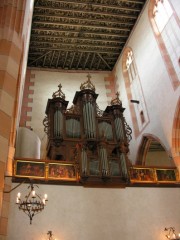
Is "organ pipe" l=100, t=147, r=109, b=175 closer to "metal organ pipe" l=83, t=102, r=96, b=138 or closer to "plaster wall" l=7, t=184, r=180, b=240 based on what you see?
"plaster wall" l=7, t=184, r=180, b=240

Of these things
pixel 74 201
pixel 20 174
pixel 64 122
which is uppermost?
pixel 64 122

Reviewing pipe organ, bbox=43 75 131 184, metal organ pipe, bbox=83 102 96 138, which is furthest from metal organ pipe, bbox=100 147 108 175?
metal organ pipe, bbox=83 102 96 138

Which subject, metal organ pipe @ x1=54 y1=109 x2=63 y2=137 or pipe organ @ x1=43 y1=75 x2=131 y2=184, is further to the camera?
metal organ pipe @ x1=54 y1=109 x2=63 y2=137

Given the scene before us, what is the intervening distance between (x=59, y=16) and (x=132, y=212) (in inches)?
365

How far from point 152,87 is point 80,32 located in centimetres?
496

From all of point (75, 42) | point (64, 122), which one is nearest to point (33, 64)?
point (75, 42)

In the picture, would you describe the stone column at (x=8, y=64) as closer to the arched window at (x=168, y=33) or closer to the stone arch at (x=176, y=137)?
the arched window at (x=168, y=33)

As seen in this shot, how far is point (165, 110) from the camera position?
406 inches

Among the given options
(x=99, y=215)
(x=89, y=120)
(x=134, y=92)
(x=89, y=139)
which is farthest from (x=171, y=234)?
(x=134, y=92)

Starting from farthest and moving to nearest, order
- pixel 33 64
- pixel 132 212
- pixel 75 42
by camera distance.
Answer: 1. pixel 33 64
2. pixel 75 42
3. pixel 132 212

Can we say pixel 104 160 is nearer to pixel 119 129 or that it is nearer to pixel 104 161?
pixel 104 161

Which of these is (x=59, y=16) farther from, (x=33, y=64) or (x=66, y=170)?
(x=66, y=170)

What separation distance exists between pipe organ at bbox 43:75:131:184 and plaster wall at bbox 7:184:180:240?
563 millimetres

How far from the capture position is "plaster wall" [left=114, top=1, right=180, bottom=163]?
10102mm
